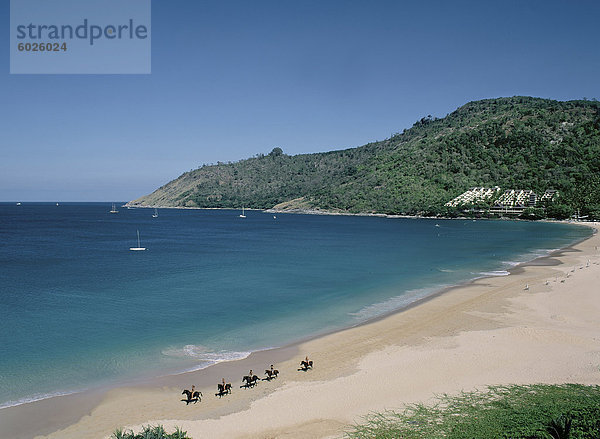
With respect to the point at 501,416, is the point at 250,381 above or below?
below

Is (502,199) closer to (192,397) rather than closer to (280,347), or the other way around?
(280,347)

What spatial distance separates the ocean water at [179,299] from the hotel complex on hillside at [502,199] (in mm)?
83242

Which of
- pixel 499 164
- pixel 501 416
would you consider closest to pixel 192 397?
pixel 501 416

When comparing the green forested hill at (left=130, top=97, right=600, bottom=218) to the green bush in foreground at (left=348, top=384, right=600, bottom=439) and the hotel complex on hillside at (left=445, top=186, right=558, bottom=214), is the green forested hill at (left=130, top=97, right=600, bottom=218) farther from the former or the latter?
the green bush in foreground at (left=348, top=384, right=600, bottom=439)

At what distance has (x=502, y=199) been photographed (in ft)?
485

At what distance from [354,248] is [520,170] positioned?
12421 centimetres

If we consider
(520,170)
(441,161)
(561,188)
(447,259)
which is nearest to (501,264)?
(447,259)

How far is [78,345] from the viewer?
2169 centimetres

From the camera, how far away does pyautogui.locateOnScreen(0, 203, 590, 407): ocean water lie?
19.6 metres

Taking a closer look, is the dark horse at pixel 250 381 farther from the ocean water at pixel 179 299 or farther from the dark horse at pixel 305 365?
the ocean water at pixel 179 299

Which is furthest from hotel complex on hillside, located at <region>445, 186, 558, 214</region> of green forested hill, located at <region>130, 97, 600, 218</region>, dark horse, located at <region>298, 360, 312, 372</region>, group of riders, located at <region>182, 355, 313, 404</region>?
group of riders, located at <region>182, 355, 313, 404</region>

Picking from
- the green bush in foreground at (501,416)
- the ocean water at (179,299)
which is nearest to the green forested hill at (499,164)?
the ocean water at (179,299)

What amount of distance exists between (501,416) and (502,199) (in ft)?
495

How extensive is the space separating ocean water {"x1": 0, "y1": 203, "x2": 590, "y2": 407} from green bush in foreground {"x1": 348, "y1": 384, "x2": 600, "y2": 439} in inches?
378
